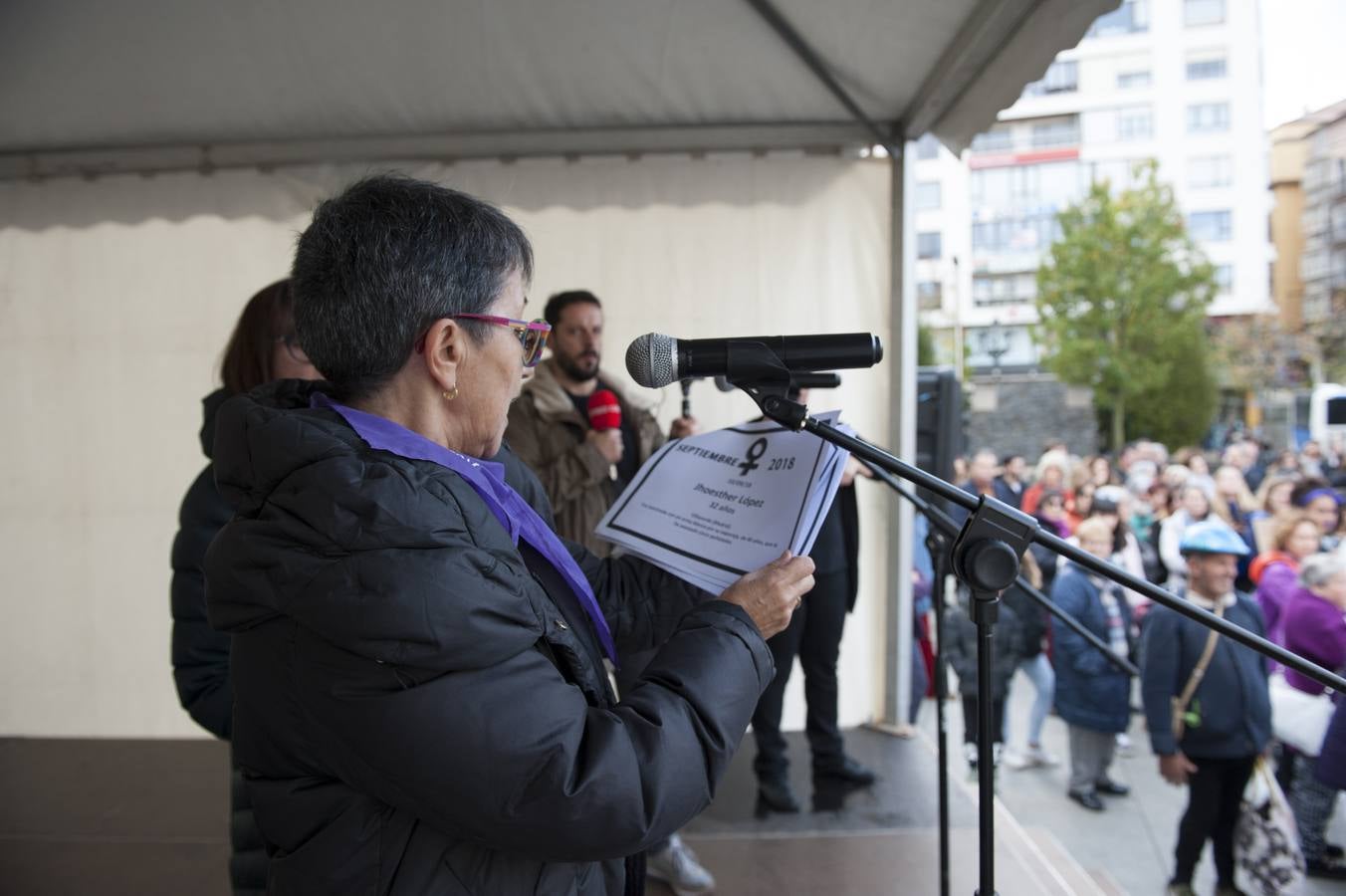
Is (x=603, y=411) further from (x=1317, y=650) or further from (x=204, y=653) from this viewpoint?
(x=1317, y=650)

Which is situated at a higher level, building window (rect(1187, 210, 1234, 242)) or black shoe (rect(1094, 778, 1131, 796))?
building window (rect(1187, 210, 1234, 242))

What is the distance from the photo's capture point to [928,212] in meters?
40.9

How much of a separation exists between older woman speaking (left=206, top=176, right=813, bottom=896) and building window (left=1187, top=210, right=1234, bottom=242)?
4419 centimetres

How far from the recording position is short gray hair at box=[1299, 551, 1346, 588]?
3680 mm

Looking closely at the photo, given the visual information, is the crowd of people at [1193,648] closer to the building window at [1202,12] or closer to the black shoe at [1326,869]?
the black shoe at [1326,869]

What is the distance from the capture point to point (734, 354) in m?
1.24

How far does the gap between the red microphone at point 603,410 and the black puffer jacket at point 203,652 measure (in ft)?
4.71

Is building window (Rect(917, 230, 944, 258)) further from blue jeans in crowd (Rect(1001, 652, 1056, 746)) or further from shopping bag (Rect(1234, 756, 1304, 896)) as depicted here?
shopping bag (Rect(1234, 756, 1304, 896))

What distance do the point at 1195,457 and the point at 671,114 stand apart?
29.0 ft

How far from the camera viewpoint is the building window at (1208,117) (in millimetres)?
39281

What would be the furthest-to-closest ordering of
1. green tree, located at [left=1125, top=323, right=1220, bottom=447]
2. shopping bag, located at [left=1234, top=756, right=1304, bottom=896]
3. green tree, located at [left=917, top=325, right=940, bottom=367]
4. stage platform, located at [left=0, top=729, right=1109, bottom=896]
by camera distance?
green tree, located at [left=1125, top=323, right=1220, bottom=447], green tree, located at [left=917, top=325, right=940, bottom=367], shopping bag, located at [left=1234, top=756, right=1304, bottom=896], stage platform, located at [left=0, top=729, right=1109, bottom=896]

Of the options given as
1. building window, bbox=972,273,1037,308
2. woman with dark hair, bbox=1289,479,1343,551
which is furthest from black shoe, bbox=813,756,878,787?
building window, bbox=972,273,1037,308

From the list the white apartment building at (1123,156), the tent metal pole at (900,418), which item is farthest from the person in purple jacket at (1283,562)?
the white apartment building at (1123,156)

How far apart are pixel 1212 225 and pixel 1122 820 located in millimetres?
41749
